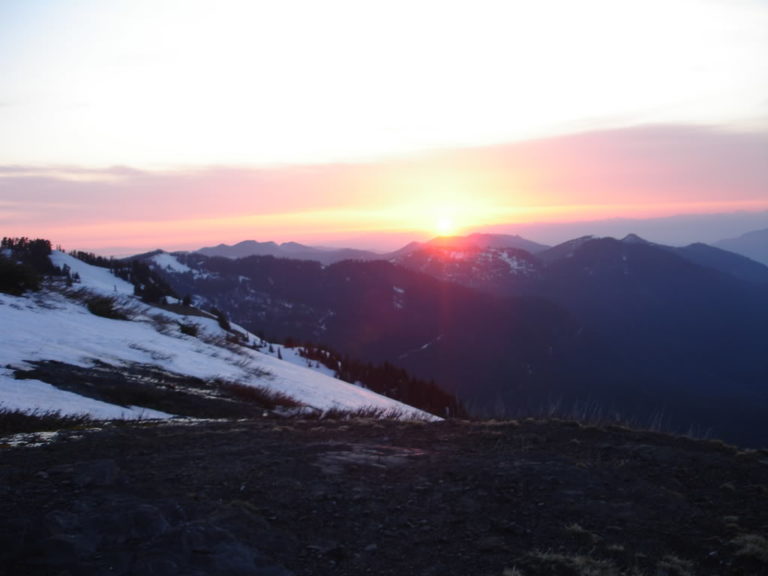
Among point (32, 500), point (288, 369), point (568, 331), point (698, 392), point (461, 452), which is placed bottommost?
point (698, 392)

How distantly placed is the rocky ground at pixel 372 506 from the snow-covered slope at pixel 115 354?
2535mm

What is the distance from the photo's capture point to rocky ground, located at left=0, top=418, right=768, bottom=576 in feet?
15.3

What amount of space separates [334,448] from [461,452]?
5.87ft

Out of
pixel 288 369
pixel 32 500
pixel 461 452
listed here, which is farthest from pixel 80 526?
pixel 288 369

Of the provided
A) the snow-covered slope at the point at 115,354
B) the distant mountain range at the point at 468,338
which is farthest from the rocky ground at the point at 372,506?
the distant mountain range at the point at 468,338

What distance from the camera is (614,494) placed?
21.4 feet

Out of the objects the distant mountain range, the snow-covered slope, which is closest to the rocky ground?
the snow-covered slope

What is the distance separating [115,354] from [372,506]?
11.5 metres

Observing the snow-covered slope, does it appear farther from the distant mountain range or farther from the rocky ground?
the distant mountain range

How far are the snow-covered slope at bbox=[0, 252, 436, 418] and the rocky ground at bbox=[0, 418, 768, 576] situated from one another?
254 cm

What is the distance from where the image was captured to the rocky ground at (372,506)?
184 inches

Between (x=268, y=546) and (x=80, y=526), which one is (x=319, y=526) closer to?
(x=268, y=546)

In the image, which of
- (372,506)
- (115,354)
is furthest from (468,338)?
(372,506)

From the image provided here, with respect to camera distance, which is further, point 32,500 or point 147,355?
point 147,355
